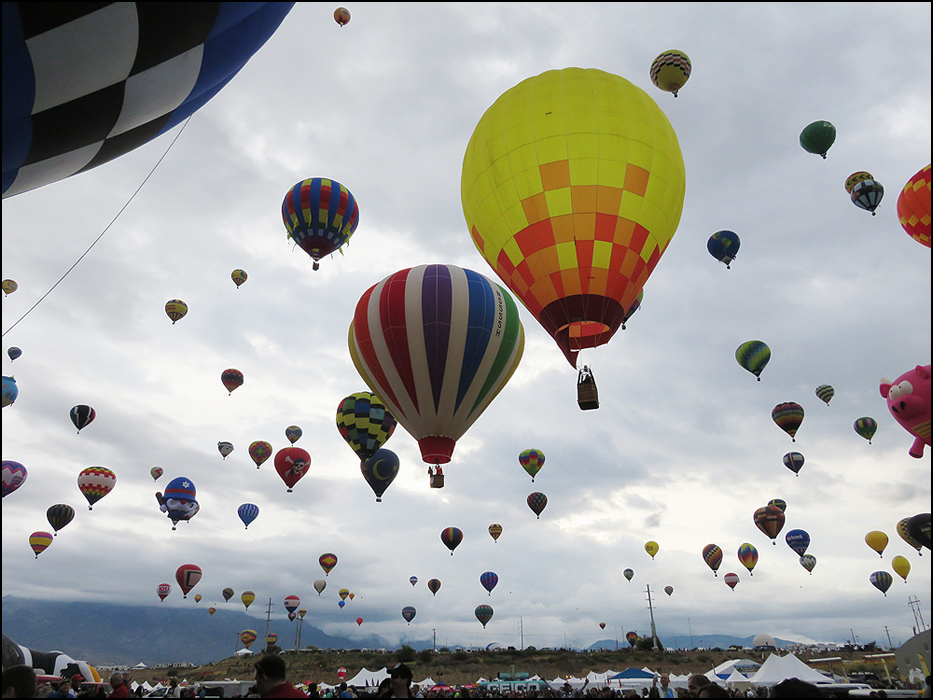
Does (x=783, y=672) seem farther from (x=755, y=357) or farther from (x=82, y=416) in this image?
(x=82, y=416)

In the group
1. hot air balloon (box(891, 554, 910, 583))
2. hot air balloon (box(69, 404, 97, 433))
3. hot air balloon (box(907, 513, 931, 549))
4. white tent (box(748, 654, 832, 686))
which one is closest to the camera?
hot air balloon (box(907, 513, 931, 549))

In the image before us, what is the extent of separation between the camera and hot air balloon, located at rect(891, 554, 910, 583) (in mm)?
35562

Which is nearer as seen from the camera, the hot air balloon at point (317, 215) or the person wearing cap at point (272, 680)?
the person wearing cap at point (272, 680)

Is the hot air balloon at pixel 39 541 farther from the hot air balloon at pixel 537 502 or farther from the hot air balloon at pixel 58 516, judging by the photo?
the hot air balloon at pixel 537 502

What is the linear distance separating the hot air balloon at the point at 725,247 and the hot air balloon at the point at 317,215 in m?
15.1

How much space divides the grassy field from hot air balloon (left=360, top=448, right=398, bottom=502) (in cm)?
1991

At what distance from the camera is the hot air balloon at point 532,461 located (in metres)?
29.4

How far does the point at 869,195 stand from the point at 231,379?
31.4 metres

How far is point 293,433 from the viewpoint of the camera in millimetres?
34531

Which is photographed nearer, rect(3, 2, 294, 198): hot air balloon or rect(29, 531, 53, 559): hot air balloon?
rect(3, 2, 294, 198): hot air balloon

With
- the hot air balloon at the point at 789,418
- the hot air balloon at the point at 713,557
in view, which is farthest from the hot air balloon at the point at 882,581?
the hot air balloon at the point at 789,418

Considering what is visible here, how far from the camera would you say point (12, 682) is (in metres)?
2.95

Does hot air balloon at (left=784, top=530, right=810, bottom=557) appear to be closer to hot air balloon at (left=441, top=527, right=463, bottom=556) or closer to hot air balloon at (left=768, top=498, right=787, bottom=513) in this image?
hot air balloon at (left=768, top=498, right=787, bottom=513)

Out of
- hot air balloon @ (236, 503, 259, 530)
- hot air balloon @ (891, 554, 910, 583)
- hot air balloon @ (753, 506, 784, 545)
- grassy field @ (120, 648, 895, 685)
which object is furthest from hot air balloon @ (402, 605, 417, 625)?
hot air balloon @ (891, 554, 910, 583)
